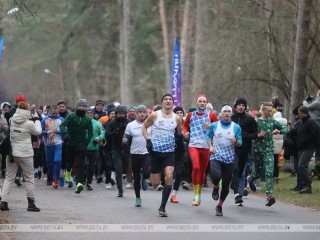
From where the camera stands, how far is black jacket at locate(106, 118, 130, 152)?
20.3m

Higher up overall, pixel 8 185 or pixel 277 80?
pixel 277 80

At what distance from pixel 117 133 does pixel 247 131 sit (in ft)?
12.1

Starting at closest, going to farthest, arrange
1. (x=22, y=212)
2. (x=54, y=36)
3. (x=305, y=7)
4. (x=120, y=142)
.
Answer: (x=22, y=212), (x=120, y=142), (x=305, y=7), (x=54, y=36)

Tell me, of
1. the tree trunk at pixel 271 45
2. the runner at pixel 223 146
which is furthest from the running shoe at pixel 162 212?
the tree trunk at pixel 271 45

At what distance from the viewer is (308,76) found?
31.2 meters

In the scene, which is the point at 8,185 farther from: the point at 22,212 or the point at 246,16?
the point at 246,16

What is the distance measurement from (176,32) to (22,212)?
38.1 metres

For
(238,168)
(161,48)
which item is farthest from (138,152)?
(161,48)

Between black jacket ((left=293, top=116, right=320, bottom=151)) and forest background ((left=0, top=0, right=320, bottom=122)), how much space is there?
5705 millimetres

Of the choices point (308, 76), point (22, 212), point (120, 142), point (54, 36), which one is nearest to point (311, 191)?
point (120, 142)

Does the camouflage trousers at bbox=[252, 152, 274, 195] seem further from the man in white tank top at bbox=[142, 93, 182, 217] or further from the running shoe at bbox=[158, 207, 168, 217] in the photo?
the running shoe at bbox=[158, 207, 168, 217]

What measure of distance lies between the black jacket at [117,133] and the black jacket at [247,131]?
3296 millimetres

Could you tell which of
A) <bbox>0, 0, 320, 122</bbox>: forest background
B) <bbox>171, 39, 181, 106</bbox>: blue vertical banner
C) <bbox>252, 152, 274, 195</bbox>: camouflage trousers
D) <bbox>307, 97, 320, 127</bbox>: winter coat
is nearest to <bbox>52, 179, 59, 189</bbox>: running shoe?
<bbox>0, 0, 320, 122</bbox>: forest background

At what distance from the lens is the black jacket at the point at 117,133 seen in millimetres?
20312
